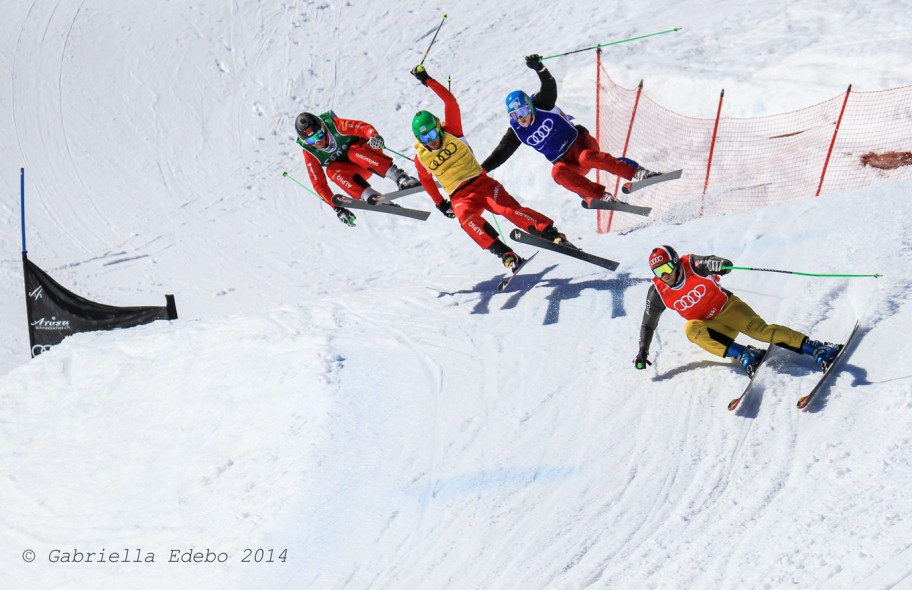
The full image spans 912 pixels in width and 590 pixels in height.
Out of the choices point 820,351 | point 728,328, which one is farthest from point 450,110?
point 820,351

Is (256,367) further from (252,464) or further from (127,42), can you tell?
(127,42)

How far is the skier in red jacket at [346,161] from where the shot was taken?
33.6 ft

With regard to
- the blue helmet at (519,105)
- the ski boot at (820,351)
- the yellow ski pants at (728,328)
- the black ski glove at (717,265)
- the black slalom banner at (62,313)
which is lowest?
the ski boot at (820,351)

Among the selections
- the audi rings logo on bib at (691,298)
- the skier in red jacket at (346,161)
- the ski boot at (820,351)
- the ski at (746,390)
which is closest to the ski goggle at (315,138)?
the skier in red jacket at (346,161)

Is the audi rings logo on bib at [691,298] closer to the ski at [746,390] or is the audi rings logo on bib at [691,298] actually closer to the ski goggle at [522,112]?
the ski at [746,390]

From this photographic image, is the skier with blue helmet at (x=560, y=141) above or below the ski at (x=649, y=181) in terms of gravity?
above

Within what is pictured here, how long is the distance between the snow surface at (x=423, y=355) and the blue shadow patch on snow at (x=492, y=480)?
25mm

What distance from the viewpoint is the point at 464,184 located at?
30.2ft

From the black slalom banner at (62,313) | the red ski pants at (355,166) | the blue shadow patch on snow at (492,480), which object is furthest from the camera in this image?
the red ski pants at (355,166)

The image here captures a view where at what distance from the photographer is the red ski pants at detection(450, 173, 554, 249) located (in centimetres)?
895

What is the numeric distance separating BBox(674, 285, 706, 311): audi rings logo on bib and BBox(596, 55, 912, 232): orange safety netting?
353cm

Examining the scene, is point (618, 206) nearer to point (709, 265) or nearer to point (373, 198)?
point (709, 265)

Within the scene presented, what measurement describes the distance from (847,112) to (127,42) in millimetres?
11382

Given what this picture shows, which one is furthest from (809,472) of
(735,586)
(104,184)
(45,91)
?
(45,91)
